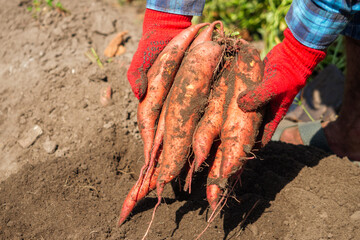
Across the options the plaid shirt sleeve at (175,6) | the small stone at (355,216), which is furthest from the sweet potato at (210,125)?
the small stone at (355,216)

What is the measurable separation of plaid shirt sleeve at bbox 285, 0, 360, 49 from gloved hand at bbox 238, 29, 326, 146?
47 mm

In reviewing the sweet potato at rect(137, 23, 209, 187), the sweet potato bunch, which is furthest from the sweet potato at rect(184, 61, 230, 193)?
the sweet potato at rect(137, 23, 209, 187)

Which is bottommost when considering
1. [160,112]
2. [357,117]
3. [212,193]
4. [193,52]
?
[357,117]

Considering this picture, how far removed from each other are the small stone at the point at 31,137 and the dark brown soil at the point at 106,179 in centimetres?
3

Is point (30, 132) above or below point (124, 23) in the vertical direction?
below

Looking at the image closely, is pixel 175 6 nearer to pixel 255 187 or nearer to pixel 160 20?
pixel 160 20

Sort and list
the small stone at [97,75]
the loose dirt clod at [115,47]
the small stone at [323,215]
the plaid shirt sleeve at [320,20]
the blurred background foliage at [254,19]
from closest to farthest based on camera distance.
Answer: the plaid shirt sleeve at [320,20] < the small stone at [323,215] < the small stone at [97,75] < the loose dirt clod at [115,47] < the blurred background foliage at [254,19]

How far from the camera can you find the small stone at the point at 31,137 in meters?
2.67

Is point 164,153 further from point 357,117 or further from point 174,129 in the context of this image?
point 357,117

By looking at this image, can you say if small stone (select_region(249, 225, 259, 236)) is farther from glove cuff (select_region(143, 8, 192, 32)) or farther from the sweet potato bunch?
glove cuff (select_region(143, 8, 192, 32))


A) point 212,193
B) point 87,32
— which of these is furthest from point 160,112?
point 87,32

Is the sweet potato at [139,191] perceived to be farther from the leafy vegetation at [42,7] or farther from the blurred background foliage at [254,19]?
the leafy vegetation at [42,7]

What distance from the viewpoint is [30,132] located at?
2.74m

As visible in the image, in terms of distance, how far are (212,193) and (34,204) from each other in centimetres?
118
